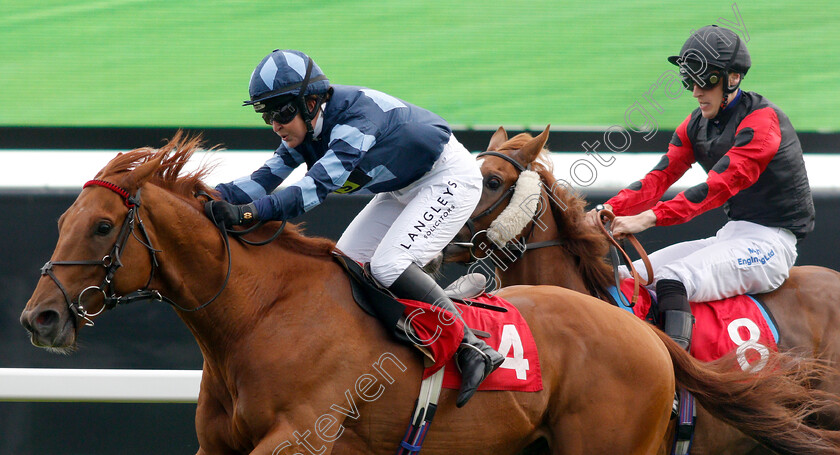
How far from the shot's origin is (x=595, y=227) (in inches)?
139

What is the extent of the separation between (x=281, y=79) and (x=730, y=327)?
2.18m

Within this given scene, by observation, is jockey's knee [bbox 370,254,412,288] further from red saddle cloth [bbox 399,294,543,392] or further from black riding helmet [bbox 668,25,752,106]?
black riding helmet [bbox 668,25,752,106]

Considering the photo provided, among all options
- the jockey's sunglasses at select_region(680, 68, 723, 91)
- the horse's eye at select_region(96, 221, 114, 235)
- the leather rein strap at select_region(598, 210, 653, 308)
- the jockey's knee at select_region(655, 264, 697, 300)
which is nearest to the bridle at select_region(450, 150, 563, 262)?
the leather rein strap at select_region(598, 210, 653, 308)

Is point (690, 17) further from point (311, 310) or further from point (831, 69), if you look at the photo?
point (311, 310)

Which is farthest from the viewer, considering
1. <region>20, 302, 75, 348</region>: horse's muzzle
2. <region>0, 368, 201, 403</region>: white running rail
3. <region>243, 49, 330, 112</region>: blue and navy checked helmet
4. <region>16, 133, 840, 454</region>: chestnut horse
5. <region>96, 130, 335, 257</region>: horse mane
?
<region>0, 368, 201, 403</region>: white running rail

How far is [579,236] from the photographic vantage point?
350 centimetres

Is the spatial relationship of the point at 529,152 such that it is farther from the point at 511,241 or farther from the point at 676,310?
the point at 676,310

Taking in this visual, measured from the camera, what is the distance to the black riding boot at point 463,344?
2.55 metres

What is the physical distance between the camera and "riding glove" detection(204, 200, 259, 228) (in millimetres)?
2426

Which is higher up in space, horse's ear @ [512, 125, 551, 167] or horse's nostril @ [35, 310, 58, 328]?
horse's ear @ [512, 125, 551, 167]

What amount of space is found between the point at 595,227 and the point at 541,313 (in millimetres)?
841

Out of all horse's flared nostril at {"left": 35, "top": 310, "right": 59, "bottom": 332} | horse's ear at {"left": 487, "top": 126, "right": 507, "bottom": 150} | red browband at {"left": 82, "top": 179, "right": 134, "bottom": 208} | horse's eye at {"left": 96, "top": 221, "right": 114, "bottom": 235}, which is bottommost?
horse's ear at {"left": 487, "top": 126, "right": 507, "bottom": 150}

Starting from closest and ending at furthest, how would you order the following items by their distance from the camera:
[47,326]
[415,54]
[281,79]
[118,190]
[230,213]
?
[47,326]
[118,190]
[230,213]
[281,79]
[415,54]

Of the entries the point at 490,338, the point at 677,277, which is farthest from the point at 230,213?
the point at 677,277
